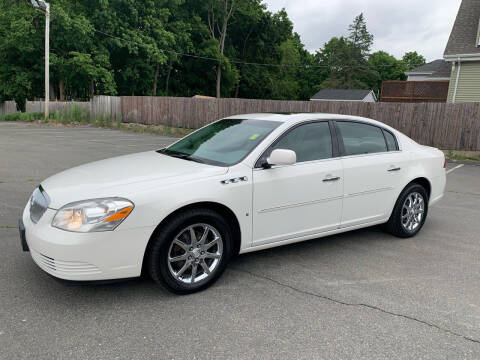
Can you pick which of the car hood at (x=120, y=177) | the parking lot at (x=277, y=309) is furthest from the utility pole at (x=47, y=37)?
the car hood at (x=120, y=177)

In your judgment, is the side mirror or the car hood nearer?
the car hood

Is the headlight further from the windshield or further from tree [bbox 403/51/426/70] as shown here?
tree [bbox 403/51/426/70]

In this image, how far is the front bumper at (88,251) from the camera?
3.04 metres

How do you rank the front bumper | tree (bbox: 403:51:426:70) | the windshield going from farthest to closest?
1. tree (bbox: 403:51:426:70)
2. the windshield
3. the front bumper

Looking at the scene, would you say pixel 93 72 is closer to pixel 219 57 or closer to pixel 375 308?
pixel 219 57

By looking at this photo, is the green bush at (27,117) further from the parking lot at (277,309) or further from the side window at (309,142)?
the side window at (309,142)

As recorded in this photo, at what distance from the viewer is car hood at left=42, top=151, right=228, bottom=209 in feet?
10.7

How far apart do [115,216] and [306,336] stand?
165 centimetres

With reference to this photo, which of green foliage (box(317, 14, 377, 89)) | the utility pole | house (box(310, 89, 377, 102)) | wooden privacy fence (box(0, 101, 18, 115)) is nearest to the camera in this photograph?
the utility pole

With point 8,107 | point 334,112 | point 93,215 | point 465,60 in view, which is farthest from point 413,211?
point 8,107

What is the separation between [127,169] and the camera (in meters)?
3.85

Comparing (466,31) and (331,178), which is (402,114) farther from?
(331,178)

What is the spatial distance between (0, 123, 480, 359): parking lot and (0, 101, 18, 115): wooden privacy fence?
38491 millimetres

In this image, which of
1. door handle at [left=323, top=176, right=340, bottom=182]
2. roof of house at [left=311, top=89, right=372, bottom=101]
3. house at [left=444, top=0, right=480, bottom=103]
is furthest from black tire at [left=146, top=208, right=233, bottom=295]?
roof of house at [left=311, top=89, right=372, bottom=101]
